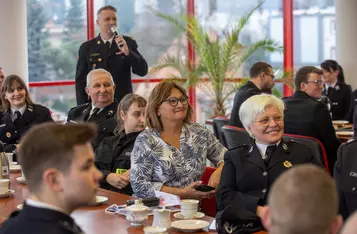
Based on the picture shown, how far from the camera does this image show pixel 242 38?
11344 millimetres

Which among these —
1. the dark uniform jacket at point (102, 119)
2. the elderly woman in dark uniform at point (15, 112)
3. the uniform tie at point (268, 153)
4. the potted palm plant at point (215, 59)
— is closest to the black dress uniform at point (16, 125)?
the elderly woman in dark uniform at point (15, 112)

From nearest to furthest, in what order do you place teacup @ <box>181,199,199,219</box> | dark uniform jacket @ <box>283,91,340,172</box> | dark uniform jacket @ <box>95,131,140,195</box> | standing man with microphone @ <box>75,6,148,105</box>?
teacup @ <box>181,199,199,219</box>, dark uniform jacket @ <box>95,131,140,195</box>, dark uniform jacket @ <box>283,91,340,172</box>, standing man with microphone @ <box>75,6,148,105</box>

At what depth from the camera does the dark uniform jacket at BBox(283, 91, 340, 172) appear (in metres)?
5.78

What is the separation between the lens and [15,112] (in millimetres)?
6180

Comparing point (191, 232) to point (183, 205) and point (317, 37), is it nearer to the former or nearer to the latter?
point (183, 205)

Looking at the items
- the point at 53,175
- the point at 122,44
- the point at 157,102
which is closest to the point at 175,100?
the point at 157,102

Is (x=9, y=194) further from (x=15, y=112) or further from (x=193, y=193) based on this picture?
(x=15, y=112)

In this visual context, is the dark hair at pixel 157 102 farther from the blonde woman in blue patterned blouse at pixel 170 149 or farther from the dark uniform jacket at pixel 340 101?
the dark uniform jacket at pixel 340 101

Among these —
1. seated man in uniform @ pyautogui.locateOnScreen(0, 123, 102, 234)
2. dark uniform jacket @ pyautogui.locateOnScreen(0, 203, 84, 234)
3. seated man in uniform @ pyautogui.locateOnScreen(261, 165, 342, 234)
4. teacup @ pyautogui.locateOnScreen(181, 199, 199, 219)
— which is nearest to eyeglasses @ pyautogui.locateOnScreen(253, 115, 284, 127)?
teacup @ pyautogui.locateOnScreen(181, 199, 199, 219)

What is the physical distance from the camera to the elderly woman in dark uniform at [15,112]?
6129 millimetres

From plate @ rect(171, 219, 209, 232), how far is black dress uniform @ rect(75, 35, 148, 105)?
380 cm

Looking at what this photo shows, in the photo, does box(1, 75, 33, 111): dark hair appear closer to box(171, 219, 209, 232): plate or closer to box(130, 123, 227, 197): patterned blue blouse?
box(130, 123, 227, 197): patterned blue blouse

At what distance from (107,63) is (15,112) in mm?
1261

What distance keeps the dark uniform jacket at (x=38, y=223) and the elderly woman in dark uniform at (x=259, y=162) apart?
63.2 inches
